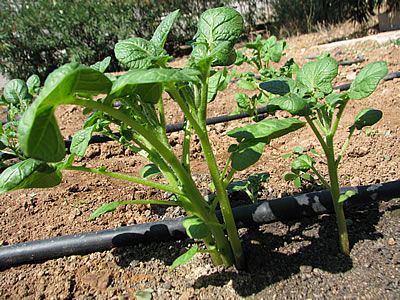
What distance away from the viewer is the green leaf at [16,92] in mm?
1333

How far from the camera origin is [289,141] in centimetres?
228

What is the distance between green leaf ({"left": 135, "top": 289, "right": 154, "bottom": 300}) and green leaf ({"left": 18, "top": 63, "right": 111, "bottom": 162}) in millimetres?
683

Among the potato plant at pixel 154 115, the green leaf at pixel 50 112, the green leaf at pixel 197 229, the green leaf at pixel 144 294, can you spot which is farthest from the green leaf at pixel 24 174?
the green leaf at pixel 144 294

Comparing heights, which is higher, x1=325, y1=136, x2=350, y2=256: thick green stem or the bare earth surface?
x1=325, y1=136, x2=350, y2=256: thick green stem

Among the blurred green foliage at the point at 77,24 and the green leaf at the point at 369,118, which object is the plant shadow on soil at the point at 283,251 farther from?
the blurred green foliage at the point at 77,24

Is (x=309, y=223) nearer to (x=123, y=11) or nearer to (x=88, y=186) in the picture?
(x=88, y=186)

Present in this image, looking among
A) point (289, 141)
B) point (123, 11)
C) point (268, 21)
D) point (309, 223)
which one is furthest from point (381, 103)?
point (268, 21)

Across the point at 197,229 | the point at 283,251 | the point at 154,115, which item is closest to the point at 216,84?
the point at 154,115

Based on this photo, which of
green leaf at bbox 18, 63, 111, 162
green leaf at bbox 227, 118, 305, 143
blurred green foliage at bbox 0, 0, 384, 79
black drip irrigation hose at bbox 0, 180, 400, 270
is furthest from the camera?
blurred green foliage at bbox 0, 0, 384, 79

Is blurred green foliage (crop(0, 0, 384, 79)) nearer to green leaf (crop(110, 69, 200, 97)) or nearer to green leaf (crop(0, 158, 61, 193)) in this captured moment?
green leaf (crop(0, 158, 61, 193))

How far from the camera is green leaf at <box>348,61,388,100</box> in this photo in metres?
1.02

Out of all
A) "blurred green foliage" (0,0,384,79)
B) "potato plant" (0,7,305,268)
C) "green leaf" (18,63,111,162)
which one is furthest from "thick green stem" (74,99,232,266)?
"blurred green foliage" (0,0,384,79)

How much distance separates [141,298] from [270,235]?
46cm

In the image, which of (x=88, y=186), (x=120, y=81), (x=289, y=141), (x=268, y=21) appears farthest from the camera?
(x=268, y=21)
